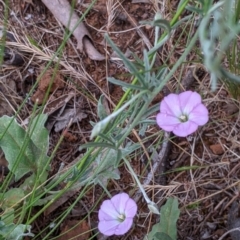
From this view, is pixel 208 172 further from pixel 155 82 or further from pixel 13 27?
pixel 13 27

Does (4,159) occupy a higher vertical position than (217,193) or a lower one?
higher

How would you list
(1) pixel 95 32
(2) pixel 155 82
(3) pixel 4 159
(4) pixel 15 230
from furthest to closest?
(1) pixel 95 32 < (3) pixel 4 159 < (4) pixel 15 230 < (2) pixel 155 82

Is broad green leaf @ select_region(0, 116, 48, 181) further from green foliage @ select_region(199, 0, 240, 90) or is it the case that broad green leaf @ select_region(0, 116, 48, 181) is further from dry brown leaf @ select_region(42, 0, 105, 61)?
green foliage @ select_region(199, 0, 240, 90)

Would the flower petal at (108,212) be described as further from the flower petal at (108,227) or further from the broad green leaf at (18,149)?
the broad green leaf at (18,149)

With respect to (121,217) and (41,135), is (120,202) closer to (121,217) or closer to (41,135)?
(121,217)

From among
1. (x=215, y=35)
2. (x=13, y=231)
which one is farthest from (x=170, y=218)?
(x=215, y=35)

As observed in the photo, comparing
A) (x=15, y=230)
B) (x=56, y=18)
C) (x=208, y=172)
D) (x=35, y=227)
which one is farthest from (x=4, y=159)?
(x=208, y=172)

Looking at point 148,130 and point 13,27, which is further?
point 13,27

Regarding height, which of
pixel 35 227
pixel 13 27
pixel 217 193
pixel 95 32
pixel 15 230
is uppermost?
pixel 13 27
